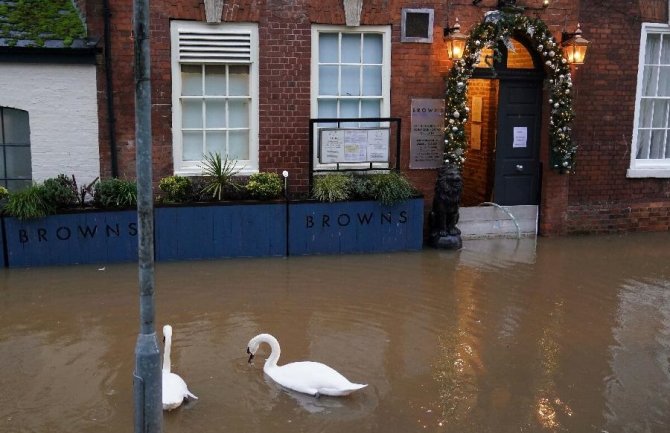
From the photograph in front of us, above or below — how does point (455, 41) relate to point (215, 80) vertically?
above

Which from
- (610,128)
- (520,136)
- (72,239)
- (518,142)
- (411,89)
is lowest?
(72,239)

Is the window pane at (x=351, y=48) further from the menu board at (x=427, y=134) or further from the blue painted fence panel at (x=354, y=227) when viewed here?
the blue painted fence panel at (x=354, y=227)

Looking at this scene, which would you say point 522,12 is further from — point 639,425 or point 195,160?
point 639,425

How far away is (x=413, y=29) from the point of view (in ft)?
37.0

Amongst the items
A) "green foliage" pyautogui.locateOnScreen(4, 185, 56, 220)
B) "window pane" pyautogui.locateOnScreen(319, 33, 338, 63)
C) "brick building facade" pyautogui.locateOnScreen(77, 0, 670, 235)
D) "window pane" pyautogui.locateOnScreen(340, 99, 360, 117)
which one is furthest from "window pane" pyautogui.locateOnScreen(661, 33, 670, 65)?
"green foliage" pyautogui.locateOnScreen(4, 185, 56, 220)

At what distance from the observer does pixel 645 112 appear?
12.7 meters

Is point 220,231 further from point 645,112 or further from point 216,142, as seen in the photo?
point 645,112

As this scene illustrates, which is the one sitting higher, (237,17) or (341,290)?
(237,17)

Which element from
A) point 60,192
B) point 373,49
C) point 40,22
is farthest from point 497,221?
point 40,22

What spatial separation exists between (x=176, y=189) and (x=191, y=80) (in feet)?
6.01

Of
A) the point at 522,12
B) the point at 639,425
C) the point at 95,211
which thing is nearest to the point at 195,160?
the point at 95,211

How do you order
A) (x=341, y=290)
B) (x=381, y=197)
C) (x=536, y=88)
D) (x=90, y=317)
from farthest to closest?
1. (x=536, y=88)
2. (x=381, y=197)
3. (x=341, y=290)
4. (x=90, y=317)

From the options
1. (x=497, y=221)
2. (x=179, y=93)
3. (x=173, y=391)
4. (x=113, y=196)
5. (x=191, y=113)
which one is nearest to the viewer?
(x=173, y=391)

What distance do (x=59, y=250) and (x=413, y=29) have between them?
238 inches
